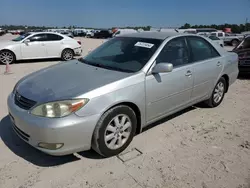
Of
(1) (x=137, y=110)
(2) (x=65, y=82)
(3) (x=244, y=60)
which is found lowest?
(1) (x=137, y=110)

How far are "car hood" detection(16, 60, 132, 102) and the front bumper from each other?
0.25 m

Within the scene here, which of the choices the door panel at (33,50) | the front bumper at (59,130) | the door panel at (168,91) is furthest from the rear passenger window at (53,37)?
the front bumper at (59,130)

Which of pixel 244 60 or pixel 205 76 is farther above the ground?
pixel 205 76

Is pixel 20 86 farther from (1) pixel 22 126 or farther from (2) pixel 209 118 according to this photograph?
(2) pixel 209 118

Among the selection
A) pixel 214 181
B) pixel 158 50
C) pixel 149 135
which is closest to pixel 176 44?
pixel 158 50

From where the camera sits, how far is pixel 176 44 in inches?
155

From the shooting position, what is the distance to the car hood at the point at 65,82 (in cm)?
281

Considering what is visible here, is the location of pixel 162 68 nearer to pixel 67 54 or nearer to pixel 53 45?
pixel 53 45

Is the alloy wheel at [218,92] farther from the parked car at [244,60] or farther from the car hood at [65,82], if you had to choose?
the parked car at [244,60]

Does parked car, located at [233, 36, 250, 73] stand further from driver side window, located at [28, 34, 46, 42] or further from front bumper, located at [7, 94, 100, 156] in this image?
driver side window, located at [28, 34, 46, 42]

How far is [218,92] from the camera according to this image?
195 inches

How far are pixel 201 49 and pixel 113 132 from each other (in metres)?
2.49

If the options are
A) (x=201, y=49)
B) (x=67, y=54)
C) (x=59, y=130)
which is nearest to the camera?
(x=59, y=130)

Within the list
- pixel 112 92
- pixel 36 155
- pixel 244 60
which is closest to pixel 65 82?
pixel 112 92
